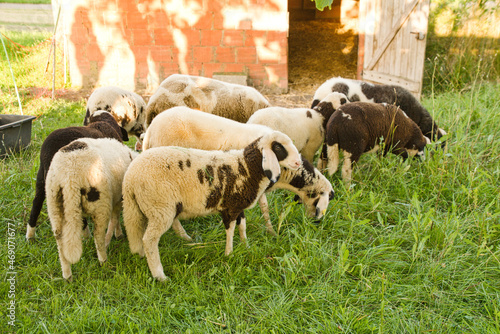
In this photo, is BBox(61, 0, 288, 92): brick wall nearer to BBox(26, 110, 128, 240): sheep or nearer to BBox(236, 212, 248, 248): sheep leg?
BBox(26, 110, 128, 240): sheep

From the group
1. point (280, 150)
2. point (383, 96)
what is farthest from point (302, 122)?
point (383, 96)

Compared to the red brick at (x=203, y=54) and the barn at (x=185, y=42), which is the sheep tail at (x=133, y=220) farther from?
the red brick at (x=203, y=54)

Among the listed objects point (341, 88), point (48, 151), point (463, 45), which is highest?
point (463, 45)

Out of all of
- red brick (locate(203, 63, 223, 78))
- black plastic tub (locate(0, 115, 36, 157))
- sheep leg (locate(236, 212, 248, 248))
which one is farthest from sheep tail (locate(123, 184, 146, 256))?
red brick (locate(203, 63, 223, 78))

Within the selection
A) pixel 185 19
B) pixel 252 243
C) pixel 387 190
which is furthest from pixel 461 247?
pixel 185 19

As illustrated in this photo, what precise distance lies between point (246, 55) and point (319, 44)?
4.60m

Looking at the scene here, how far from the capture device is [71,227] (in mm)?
3268

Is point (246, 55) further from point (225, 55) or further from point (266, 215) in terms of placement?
point (266, 215)

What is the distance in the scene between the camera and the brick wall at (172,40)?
8922mm

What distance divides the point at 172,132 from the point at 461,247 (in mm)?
2995

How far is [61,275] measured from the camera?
11.5 feet

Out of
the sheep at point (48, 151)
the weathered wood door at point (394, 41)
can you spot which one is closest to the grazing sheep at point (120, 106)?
the sheep at point (48, 151)

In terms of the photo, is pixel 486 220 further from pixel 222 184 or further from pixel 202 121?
pixel 202 121

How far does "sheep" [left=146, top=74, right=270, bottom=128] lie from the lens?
223 inches
